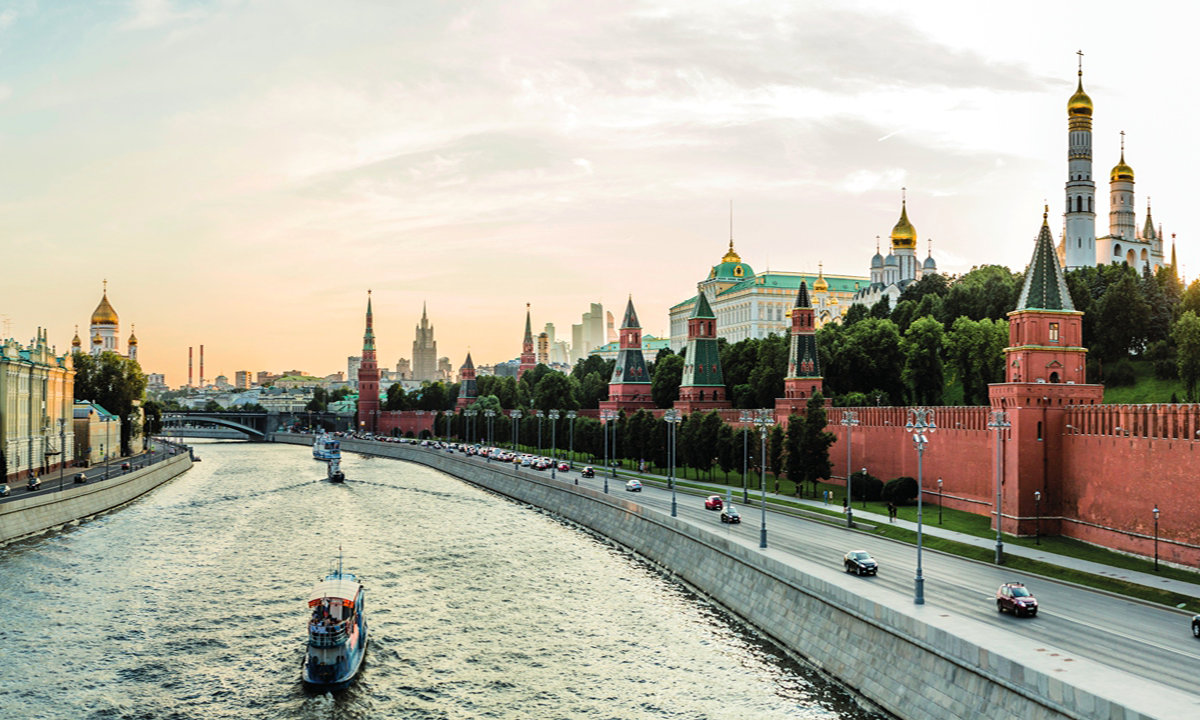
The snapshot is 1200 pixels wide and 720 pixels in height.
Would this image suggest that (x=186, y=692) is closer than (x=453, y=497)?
Yes

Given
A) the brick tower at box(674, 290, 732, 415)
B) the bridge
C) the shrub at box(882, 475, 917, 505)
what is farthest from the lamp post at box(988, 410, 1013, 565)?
the bridge

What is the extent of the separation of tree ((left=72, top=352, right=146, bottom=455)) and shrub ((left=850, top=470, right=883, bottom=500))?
270 feet

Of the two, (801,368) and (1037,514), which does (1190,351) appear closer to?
(801,368)

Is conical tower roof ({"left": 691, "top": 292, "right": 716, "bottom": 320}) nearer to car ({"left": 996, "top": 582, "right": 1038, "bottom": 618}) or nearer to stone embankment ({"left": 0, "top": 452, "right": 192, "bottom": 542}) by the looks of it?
stone embankment ({"left": 0, "top": 452, "right": 192, "bottom": 542})

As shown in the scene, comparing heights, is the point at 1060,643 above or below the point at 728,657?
above

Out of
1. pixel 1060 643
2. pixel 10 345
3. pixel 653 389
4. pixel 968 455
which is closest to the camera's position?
pixel 1060 643

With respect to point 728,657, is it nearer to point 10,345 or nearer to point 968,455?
point 968,455

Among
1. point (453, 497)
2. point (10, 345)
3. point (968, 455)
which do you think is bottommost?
point (453, 497)

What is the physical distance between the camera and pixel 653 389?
370ft

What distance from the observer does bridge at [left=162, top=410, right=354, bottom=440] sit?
164 metres

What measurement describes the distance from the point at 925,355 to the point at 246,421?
443ft

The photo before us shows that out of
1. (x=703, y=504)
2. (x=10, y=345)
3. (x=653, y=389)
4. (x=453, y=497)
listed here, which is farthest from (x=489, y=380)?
(x=703, y=504)

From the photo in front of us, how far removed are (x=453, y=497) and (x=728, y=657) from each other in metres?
51.4

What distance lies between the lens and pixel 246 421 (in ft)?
584
